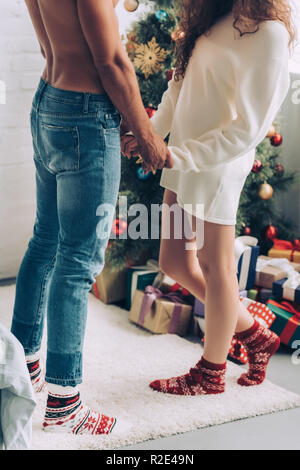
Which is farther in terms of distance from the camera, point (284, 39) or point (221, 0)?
point (221, 0)

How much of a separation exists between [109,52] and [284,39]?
38 cm

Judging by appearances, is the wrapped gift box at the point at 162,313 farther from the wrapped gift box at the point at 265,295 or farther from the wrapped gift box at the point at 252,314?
the wrapped gift box at the point at 265,295

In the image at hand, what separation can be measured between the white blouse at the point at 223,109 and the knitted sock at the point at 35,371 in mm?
537

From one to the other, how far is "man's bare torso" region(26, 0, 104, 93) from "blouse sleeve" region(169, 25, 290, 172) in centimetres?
24

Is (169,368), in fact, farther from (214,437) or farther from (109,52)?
(109,52)

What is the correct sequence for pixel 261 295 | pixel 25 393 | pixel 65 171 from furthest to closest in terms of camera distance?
pixel 261 295 → pixel 65 171 → pixel 25 393

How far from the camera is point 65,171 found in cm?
117

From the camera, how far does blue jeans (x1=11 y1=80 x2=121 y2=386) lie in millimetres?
1133

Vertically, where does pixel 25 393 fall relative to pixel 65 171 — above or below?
below

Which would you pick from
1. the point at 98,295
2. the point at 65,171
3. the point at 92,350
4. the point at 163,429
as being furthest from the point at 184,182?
the point at 98,295

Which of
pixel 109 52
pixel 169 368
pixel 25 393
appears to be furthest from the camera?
pixel 169 368

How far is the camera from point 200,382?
1490mm

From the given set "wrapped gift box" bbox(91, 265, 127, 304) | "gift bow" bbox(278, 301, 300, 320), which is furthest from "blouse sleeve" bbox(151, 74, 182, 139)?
"wrapped gift box" bbox(91, 265, 127, 304)

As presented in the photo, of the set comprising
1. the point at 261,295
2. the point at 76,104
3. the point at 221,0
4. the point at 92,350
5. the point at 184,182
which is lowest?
the point at 92,350
